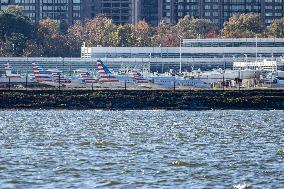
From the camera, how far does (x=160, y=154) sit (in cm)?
6725

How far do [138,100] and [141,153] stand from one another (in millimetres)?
74664

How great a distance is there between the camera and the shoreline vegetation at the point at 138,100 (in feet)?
459

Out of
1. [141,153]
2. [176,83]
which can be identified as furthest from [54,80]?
[141,153]

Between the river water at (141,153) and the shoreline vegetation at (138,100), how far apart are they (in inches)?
1163

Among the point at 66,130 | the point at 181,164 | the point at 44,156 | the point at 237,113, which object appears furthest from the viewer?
the point at 237,113

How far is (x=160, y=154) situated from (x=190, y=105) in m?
73.4

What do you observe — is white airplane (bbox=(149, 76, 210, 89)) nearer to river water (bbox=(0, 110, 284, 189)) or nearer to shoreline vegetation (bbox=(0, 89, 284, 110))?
shoreline vegetation (bbox=(0, 89, 284, 110))

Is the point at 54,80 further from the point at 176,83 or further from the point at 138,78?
the point at 176,83

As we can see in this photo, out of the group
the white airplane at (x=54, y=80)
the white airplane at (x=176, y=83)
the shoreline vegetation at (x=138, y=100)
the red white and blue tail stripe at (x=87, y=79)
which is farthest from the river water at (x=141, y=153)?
the red white and blue tail stripe at (x=87, y=79)

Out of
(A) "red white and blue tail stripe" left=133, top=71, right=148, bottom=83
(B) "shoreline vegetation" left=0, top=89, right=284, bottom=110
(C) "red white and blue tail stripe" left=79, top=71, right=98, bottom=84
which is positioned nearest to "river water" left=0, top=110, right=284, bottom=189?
(B) "shoreline vegetation" left=0, top=89, right=284, bottom=110

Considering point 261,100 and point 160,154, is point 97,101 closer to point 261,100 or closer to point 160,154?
point 261,100

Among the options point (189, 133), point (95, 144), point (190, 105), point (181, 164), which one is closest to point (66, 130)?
point (189, 133)

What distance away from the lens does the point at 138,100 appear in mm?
142500

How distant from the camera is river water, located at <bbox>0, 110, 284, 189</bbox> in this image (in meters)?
54.6
